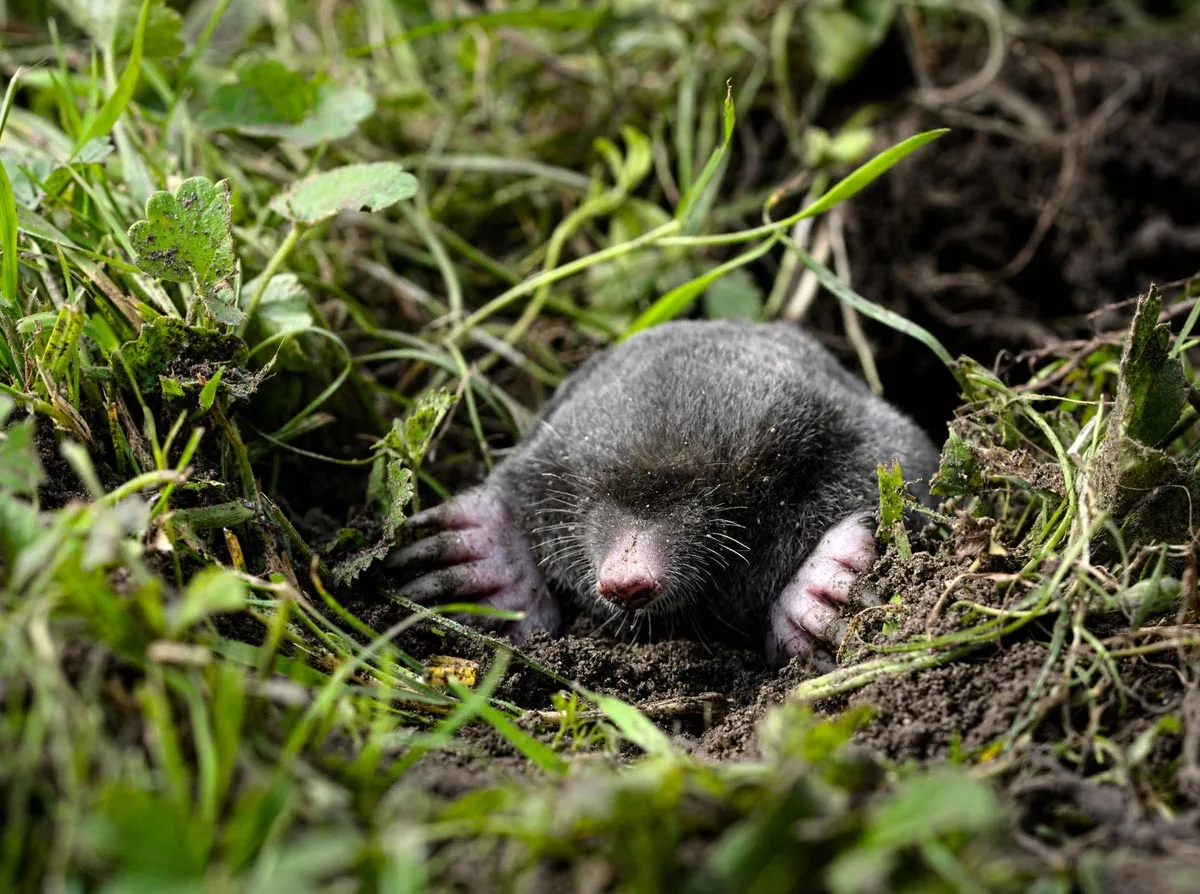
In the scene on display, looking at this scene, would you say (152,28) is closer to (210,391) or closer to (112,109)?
(112,109)

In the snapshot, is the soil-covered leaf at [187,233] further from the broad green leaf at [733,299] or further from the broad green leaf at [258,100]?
the broad green leaf at [733,299]

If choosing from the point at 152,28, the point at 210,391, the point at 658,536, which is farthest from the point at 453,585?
the point at 152,28

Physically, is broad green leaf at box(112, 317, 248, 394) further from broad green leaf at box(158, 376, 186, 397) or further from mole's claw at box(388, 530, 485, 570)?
mole's claw at box(388, 530, 485, 570)

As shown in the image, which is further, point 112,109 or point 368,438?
point 368,438

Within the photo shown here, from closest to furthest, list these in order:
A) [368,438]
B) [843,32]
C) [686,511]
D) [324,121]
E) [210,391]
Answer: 1. [210,391]
2. [686,511]
3. [368,438]
4. [324,121]
5. [843,32]

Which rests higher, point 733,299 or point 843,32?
point 843,32

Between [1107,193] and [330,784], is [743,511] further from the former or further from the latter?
[1107,193]

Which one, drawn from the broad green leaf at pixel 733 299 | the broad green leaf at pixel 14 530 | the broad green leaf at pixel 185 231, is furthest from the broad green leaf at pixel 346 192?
the broad green leaf at pixel 733 299
